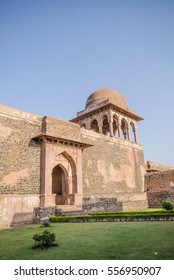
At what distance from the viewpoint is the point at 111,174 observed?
786 inches

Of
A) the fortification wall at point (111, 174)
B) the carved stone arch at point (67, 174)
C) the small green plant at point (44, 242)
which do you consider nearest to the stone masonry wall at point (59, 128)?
the carved stone arch at point (67, 174)

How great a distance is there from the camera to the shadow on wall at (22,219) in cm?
1102

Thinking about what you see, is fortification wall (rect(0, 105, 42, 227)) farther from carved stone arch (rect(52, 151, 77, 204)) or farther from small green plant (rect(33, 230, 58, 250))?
small green plant (rect(33, 230, 58, 250))

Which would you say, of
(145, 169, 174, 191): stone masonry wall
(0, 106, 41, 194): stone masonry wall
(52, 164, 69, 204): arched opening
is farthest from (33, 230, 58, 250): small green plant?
(145, 169, 174, 191): stone masonry wall

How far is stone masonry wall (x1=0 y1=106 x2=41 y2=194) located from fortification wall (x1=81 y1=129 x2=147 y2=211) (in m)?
4.57

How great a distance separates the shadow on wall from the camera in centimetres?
1102

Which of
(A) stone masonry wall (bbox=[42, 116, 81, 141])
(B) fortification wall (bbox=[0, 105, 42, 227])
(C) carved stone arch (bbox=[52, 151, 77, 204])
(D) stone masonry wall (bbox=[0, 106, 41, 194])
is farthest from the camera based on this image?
(C) carved stone arch (bbox=[52, 151, 77, 204])

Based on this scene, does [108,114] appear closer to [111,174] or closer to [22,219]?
[111,174]

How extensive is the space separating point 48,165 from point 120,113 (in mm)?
14281

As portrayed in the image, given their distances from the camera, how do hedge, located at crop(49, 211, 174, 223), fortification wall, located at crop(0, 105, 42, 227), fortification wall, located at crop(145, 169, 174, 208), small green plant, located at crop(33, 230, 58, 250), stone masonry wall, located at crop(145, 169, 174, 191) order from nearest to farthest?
small green plant, located at crop(33, 230, 58, 250)
hedge, located at crop(49, 211, 174, 223)
fortification wall, located at crop(0, 105, 42, 227)
fortification wall, located at crop(145, 169, 174, 208)
stone masonry wall, located at crop(145, 169, 174, 191)

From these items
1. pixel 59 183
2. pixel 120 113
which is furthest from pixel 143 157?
pixel 59 183

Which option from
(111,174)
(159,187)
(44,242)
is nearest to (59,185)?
(111,174)
